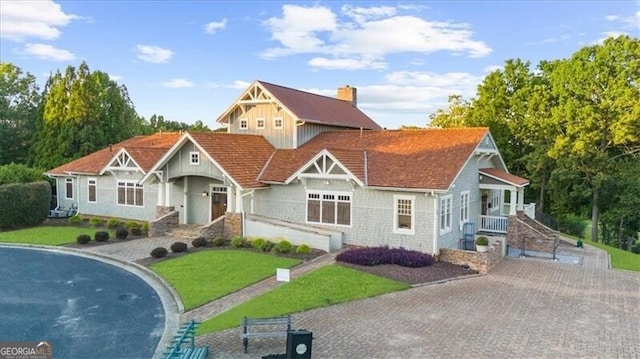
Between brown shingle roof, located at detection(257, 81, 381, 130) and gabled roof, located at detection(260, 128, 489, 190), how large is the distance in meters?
2.02

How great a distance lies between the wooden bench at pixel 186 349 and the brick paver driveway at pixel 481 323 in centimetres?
42

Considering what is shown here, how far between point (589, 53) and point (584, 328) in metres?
26.8

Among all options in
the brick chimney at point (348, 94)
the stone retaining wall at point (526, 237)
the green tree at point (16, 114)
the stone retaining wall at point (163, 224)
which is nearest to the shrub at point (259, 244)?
the stone retaining wall at point (163, 224)

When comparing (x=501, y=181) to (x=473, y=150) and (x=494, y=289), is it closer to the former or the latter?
(x=473, y=150)

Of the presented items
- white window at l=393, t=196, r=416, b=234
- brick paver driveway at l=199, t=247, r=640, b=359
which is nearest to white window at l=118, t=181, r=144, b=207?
white window at l=393, t=196, r=416, b=234

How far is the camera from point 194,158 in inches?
977

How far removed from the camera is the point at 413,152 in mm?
22828

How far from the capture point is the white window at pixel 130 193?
1136 inches

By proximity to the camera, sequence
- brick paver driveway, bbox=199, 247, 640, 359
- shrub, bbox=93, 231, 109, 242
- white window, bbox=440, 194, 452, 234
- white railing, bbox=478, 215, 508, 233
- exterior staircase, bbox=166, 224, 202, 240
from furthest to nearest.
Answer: white railing, bbox=478, 215, 508, 233
exterior staircase, bbox=166, 224, 202, 240
shrub, bbox=93, 231, 109, 242
white window, bbox=440, 194, 452, 234
brick paver driveway, bbox=199, 247, 640, 359

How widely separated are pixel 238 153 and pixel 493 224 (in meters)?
14.2

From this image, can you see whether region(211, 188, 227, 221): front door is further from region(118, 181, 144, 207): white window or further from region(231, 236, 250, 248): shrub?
region(118, 181, 144, 207): white window

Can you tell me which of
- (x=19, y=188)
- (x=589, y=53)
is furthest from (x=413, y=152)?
(x=19, y=188)

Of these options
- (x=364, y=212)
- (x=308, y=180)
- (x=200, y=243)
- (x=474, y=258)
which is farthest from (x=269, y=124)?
(x=474, y=258)

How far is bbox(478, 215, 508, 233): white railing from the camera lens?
25.1 metres
